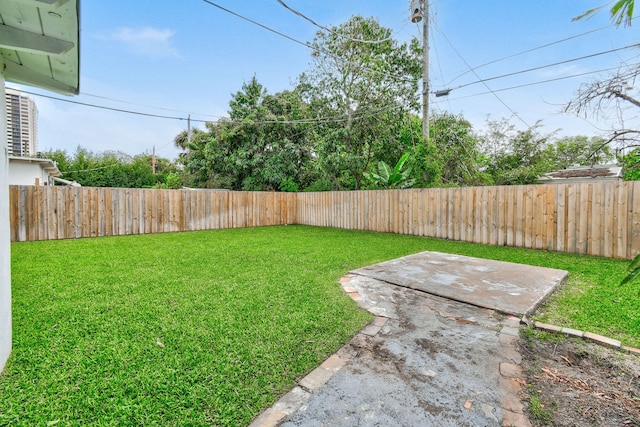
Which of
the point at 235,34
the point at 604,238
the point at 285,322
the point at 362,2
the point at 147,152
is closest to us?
the point at 285,322

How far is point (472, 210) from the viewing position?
6820mm

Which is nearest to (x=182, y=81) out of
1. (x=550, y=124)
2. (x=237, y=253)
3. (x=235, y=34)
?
(x=235, y=34)

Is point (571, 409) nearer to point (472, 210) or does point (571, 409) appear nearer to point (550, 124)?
point (472, 210)

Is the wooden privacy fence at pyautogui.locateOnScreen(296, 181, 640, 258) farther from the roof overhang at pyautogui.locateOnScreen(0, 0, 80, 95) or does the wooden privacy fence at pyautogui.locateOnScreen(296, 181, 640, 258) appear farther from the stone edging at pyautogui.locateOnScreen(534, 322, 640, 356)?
the roof overhang at pyautogui.locateOnScreen(0, 0, 80, 95)

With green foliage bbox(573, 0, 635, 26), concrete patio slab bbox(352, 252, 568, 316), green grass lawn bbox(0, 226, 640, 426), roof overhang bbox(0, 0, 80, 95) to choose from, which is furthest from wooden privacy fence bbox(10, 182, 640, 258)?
roof overhang bbox(0, 0, 80, 95)

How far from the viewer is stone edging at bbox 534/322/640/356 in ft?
6.60

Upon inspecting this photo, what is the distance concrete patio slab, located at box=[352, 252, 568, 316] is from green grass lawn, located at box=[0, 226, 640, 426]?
0.75ft

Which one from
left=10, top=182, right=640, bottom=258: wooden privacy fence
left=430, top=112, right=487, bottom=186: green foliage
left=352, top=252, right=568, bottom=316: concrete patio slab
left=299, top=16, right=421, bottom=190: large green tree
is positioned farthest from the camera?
left=430, top=112, right=487, bottom=186: green foliage

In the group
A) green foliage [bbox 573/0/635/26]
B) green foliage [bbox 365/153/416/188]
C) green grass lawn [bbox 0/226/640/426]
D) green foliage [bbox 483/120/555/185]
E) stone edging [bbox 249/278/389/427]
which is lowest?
stone edging [bbox 249/278/389/427]

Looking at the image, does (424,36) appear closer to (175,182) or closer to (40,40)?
(40,40)

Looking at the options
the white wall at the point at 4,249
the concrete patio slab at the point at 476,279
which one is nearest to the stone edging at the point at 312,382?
the concrete patio slab at the point at 476,279

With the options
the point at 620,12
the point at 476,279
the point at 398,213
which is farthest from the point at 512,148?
the point at 620,12

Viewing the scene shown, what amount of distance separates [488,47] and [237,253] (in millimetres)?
9188

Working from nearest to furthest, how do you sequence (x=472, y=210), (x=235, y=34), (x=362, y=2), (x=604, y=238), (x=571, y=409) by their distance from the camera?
(x=571, y=409), (x=604, y=238), (x=472, y=210), (x=235, y=34), (x=362, y=2)
